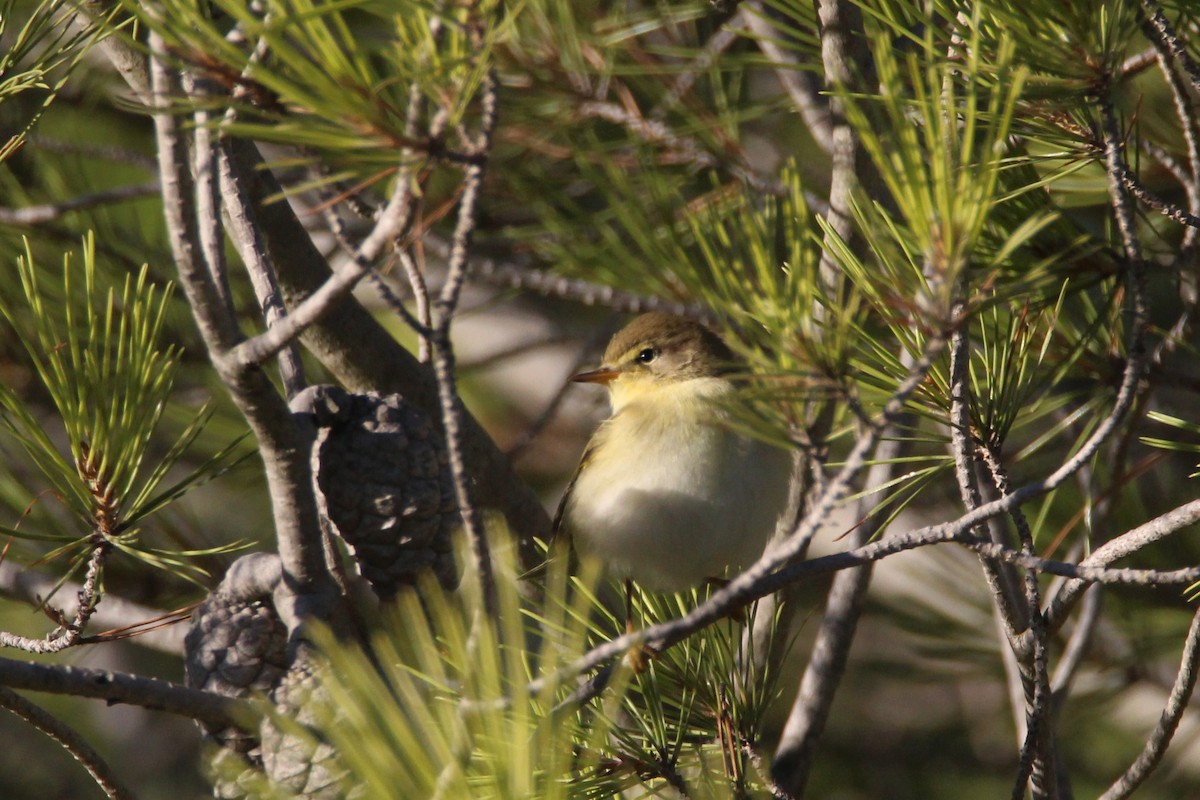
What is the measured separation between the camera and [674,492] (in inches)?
102

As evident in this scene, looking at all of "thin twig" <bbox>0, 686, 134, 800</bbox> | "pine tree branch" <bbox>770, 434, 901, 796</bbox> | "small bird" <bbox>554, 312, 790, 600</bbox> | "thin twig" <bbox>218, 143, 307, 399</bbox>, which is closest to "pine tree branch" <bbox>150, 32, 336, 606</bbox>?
"thin twig" <bbox>218, 143, 307, 399</bbox>

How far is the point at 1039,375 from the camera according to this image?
2.16 m

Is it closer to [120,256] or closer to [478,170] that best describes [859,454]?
[478,170]

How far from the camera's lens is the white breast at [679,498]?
8.38 feet

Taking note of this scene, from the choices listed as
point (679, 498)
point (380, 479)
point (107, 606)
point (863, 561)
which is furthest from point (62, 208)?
point (863, 561)

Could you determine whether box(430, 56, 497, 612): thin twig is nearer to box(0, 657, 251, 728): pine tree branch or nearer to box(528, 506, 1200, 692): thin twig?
box(528, 506, 1200, 692): thin twig

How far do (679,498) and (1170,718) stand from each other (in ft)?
3.91

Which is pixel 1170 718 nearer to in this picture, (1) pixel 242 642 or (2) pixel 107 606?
(1) pixel 242 642

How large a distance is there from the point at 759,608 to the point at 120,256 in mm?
1853

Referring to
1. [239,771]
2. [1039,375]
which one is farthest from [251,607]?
[1039,375]

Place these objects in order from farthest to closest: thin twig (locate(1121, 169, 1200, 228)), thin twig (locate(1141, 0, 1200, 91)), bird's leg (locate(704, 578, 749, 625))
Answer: bird's leg (locate(704, 578, 749, 625)) → thin twig (locate(1121, 169, 1200, 228)) → thin twig (locate(1141, 0, 1200, 91))

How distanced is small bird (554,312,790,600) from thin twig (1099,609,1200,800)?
1005 mm

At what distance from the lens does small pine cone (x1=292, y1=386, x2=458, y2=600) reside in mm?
1856

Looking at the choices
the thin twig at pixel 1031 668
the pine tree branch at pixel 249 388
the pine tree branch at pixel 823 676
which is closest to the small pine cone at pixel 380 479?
the pine tree branch at pixel 249 388
